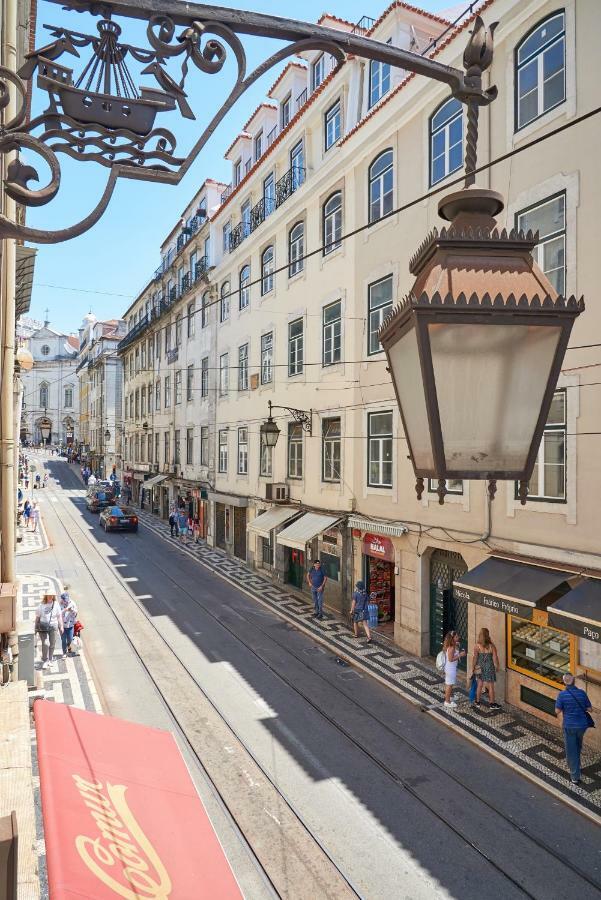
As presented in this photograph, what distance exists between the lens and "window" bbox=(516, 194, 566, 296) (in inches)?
433

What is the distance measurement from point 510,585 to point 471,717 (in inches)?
109

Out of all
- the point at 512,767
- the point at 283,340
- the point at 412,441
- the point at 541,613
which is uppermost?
the point at 283,340

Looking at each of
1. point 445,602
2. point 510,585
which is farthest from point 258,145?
point 510,585

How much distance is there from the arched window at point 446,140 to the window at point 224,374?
15652 mm

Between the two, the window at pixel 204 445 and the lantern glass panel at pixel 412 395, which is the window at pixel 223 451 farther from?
the lantern glass panel at pixel 412 395

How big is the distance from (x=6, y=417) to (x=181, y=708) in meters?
7.33

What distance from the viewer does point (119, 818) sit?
4.41 meters

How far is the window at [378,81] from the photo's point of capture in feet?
54.2

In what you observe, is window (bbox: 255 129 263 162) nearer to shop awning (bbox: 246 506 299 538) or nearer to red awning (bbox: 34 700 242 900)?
shop awning (bbox: 246 506 299 538)

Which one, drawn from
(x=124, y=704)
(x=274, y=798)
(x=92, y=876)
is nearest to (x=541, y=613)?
(x=274, y=798)

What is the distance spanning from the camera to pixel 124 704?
11383mm

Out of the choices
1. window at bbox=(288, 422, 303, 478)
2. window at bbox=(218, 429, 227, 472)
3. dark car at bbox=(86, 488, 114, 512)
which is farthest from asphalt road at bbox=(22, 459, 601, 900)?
dark car at bbox=(86, 488, 114, 512)

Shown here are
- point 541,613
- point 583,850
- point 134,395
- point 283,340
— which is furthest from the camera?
point 134,395

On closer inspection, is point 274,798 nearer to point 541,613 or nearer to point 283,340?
point 541,613
